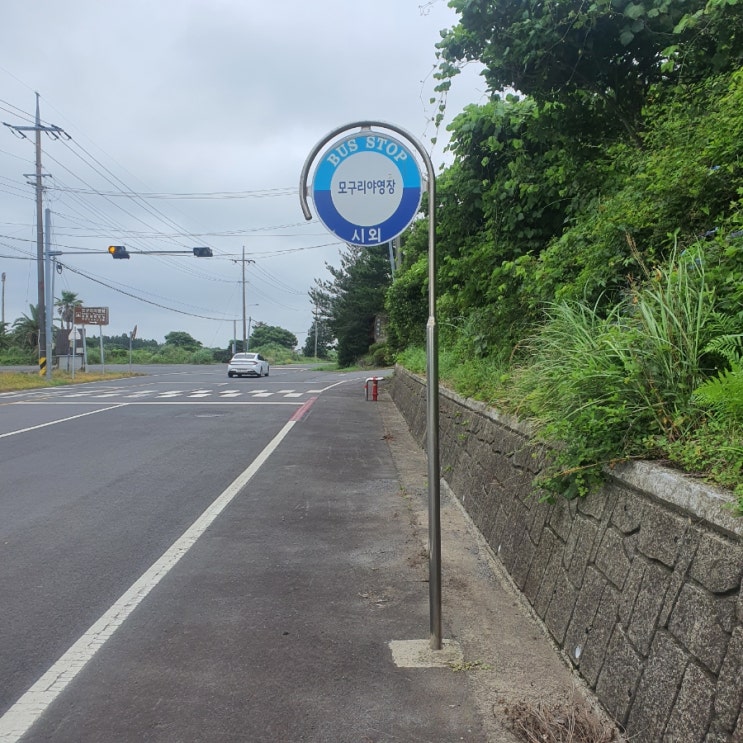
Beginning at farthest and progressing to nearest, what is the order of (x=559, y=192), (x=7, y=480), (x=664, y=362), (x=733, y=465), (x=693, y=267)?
(x=7, y=480) < (x=559, y=192) < (x=693, y=267) < (x=664, y=362) < (x=733, y=465)

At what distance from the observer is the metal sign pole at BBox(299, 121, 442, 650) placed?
4.21m

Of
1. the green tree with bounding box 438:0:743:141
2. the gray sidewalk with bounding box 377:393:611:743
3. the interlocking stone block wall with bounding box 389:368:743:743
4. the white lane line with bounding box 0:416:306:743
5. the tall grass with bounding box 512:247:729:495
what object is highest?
the green tree with bounding box 438:0:743:141

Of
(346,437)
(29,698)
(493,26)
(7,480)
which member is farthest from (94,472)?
(493,26)

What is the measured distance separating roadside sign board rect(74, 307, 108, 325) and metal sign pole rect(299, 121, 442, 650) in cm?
4981

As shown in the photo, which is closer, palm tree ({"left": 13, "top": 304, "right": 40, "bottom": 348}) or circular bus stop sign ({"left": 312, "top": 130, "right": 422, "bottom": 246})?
circular bus stop sign ({"left": 312, "top": 130, "right": 422, "bottom": 246})

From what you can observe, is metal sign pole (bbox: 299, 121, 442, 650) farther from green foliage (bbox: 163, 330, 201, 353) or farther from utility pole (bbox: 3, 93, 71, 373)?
green foliage (bbox: 163, 330, 201, 353)

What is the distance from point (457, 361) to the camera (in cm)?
1289

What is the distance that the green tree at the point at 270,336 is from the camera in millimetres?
130125

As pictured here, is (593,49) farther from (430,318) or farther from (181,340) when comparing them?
(181,340)

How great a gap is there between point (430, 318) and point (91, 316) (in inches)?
2050

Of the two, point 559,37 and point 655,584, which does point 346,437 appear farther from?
point 655,584

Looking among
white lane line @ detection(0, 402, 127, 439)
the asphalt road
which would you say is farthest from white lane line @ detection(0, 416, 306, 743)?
white lane line @ detection(0, 402, 127, 439)

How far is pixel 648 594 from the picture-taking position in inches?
126

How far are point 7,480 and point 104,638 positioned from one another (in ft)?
19.5
